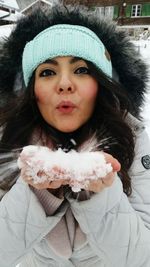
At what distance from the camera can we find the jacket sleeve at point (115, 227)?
1213 millimetres

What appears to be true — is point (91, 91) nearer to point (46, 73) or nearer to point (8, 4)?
point (46, 73)

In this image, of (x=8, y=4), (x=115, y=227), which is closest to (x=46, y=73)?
(x=115, y=227)

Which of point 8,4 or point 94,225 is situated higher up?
point 94,225

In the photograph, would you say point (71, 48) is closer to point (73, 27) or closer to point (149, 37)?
point (73, 27)

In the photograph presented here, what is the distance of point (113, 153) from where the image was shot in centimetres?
158

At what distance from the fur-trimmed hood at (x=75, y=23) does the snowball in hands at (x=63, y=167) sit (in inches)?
31.1

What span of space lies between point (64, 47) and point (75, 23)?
25cm

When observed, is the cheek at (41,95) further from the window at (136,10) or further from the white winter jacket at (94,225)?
the window at (136,10)

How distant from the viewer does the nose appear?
4.65 feet

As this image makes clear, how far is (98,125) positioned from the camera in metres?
1.60

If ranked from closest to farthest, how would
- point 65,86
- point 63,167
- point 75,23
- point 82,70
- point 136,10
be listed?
1. point 63,167
2. point 65,86
3. point 82,70
4. point 75,23
5. point 136,10

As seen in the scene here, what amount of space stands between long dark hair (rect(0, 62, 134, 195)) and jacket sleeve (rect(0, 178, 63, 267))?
31 centimetres

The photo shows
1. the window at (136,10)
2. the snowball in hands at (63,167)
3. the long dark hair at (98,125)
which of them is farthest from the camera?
the window at (136,10)

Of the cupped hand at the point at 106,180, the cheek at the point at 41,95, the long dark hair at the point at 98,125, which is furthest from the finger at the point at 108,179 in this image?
the cheek at the point at 41,95
